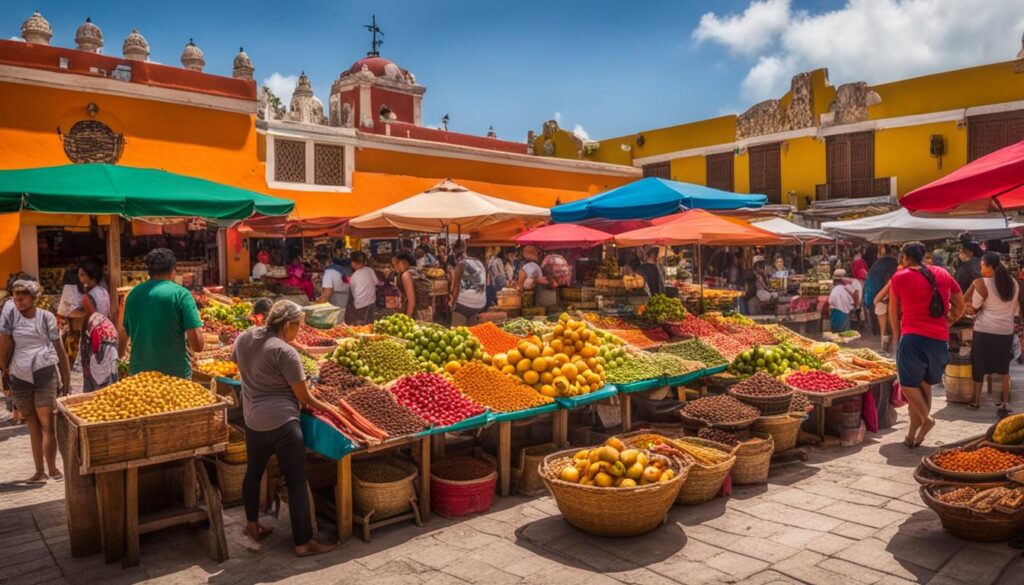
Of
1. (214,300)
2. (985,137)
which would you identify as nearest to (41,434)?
(214,300)

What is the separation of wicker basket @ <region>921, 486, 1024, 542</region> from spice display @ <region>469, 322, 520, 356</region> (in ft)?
12.0

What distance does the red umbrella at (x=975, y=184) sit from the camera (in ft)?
12.9

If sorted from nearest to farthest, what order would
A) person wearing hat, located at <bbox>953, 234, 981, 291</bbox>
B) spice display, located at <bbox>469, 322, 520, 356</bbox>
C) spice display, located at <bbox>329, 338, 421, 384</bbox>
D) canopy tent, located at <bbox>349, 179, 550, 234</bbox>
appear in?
1. spice display, located at <bbox>329, 338, 421, 384</bbox>
2. spice display, located at <bbox>469, 322, 520, 356</bbox>
3. person wearing hat, located at <bbox>953, 234, 981, 291</bbox>
4. canopy tent, located at <bbox>349, 179, 550, 234</bbox>

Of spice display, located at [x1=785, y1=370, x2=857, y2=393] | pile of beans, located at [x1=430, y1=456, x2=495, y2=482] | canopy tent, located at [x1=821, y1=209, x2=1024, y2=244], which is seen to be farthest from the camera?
canopy tent, located at [x1=821, y1=209, x2=1024, y2=244]

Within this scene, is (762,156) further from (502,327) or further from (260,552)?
(260,552)

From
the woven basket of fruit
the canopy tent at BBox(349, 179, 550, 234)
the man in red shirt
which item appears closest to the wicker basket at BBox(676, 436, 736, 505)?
the woven basket of fruit

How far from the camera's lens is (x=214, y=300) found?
30.6ft

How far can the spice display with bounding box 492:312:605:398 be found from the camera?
575 cm

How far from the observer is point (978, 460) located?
15.2ft

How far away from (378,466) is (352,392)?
0.56 meters

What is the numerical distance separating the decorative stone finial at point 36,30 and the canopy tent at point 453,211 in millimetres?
7908

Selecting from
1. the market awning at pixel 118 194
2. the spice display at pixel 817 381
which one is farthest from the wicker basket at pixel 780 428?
the market awning at pixel 118 194

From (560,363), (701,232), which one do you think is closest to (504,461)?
(560,363)

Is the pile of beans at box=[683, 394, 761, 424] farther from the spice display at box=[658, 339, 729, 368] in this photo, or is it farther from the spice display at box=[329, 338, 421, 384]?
the spice display at box=[329, 338, 421, 384]
